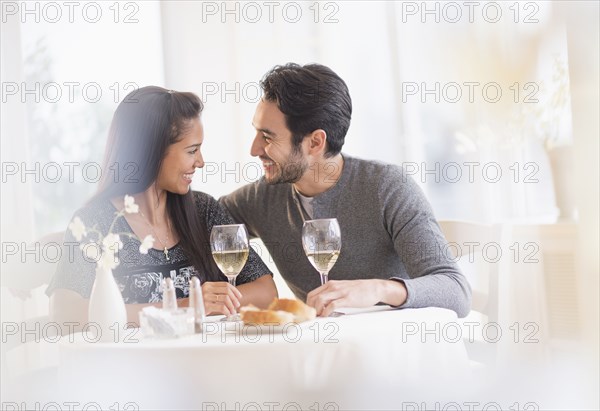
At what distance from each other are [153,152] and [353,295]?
83cm

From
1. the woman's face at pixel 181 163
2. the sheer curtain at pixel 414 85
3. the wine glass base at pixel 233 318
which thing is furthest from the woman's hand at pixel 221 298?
the sheer curtain at pixel 414 85

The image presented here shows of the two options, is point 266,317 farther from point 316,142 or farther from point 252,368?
point 316,142

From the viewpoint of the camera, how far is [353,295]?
1643mm

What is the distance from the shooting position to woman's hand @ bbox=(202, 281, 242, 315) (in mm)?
1692

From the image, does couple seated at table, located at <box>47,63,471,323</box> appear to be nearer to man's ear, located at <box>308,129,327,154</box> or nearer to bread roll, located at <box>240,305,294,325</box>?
man's ear, located at <box>308,129,327,154</box>

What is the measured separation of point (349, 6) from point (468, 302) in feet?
6.91

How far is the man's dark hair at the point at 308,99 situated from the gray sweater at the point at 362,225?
0.12 m

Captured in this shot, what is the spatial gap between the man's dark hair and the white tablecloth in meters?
0.88

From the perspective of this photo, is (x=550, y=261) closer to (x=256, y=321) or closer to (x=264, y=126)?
(x=264, y=126)

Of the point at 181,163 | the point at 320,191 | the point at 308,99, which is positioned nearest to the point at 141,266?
the point at 181,163

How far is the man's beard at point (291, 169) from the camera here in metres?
2.22

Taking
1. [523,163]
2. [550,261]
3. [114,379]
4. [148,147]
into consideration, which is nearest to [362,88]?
[523,163]

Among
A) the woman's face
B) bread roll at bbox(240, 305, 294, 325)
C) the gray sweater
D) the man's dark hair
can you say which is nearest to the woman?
the woman's face

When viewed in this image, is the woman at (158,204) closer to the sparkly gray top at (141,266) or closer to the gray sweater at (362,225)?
the sparkly gray top at (141,266)
